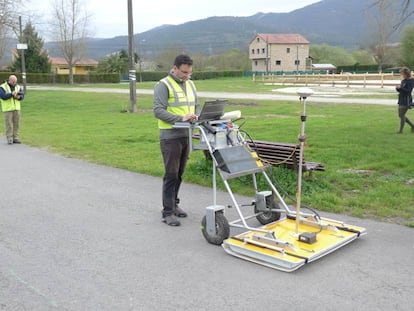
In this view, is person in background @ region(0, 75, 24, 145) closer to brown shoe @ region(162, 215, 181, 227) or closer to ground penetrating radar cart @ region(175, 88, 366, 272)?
brown shoe @ region(162, 215, 181, 227)

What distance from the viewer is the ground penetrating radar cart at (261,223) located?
15.9 feet

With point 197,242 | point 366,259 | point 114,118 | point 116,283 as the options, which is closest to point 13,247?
point 116,283

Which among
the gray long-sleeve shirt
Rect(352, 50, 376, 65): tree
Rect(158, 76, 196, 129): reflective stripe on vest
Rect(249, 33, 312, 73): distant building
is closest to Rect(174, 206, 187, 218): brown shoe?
the gray long-sleeve shirt

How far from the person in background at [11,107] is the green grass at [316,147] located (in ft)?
1.47

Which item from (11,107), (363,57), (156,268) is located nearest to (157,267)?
(156,268)

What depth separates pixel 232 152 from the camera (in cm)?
558

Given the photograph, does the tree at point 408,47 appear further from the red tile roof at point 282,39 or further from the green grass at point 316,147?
the green grass at point 316,147

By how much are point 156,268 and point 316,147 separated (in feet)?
23.1

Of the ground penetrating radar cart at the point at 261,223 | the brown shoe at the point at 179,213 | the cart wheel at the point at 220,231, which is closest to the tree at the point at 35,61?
the brown shoe at the point at 179,213

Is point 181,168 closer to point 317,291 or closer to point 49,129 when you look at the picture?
point 317,291

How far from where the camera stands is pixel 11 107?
1386 centimetres

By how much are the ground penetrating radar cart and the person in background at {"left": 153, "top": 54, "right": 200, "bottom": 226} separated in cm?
32

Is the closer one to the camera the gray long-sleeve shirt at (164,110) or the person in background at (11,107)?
the gray long-sleeve shirt at (164,110)

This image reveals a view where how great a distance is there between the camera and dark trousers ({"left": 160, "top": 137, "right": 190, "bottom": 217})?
6.06 m
